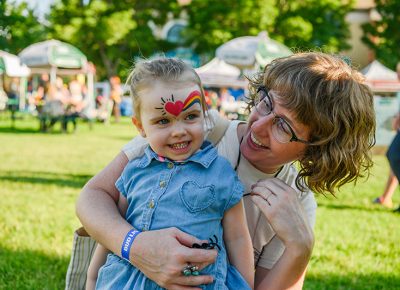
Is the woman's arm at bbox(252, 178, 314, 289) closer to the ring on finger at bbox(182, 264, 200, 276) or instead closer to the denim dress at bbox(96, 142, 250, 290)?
the denim dress at bbox(96, 142, 250, 290)

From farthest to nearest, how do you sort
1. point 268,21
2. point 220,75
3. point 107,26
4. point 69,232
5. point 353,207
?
point 268,21 → point 107,26 → point 220,75 → point 353,207 → point 69,232

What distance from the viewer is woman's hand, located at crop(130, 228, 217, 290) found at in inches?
70.9

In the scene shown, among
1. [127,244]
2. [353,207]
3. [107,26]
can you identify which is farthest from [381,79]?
[127,244]

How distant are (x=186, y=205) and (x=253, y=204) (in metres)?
0.43

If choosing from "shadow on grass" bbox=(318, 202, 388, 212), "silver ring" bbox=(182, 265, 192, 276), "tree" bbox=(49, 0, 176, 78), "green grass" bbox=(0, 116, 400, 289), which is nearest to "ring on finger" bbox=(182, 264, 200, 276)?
"silver ring" bbox=(182, 265, 192, 276)

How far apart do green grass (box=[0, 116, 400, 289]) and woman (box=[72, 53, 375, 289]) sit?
1.79 feet

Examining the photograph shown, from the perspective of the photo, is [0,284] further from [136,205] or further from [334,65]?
[334,65]

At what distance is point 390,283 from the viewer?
409 cm

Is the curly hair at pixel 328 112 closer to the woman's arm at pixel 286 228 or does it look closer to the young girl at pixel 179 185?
the woman's arm at pixel 286 228

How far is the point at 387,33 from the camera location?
38.7 m

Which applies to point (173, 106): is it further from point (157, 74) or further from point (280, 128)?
point (280, 128)

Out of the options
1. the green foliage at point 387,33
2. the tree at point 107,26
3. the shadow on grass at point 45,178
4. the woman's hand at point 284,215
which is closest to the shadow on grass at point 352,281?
the woman's hand at point 284,215

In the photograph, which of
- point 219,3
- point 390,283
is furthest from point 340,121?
point 219,3

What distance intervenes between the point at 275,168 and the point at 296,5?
1393 inches
